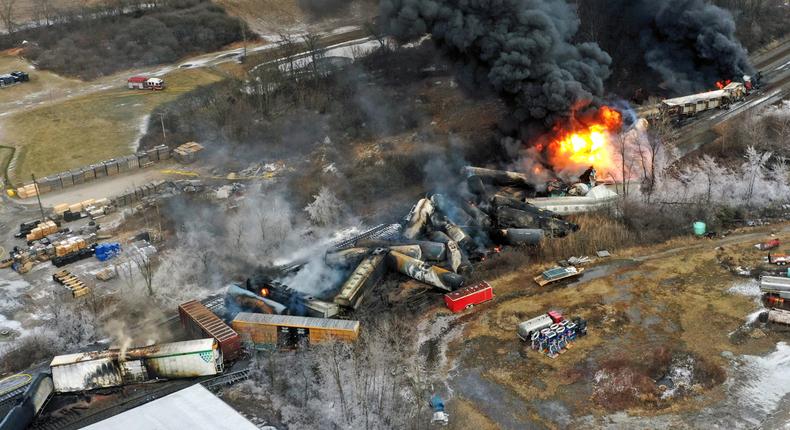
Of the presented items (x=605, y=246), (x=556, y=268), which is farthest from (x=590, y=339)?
(x=605, y=246)

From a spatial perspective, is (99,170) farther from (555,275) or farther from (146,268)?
(555,275)

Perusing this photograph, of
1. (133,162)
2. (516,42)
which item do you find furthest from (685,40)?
(133,162)

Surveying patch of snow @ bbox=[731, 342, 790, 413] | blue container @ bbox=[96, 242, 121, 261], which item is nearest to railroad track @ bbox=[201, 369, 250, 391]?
blue container @ bbox=[96, 242, 121, 261]

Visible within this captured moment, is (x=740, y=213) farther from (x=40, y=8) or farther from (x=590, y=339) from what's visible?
(x=40, y=8)

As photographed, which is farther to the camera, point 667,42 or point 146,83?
point 146,83

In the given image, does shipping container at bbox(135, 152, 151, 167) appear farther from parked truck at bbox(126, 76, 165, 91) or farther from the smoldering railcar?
the smoldering railcar

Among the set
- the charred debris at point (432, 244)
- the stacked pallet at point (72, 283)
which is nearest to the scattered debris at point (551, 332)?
the charred debris at point (432, 244)
